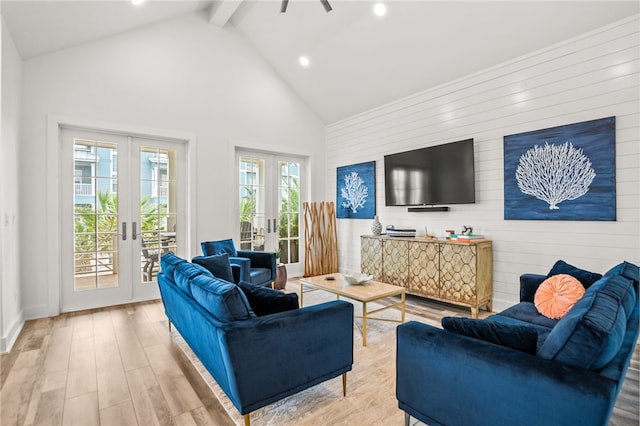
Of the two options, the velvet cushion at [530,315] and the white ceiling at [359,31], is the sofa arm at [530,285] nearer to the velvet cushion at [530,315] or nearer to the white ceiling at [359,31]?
the velvet cushion at [530,315]

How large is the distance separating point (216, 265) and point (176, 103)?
2798 mm

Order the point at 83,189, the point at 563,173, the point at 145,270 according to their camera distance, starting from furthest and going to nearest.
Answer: the point at 145,270 < the point at 83,189 < the point at 563,173

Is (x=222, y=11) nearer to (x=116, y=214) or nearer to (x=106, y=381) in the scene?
(x=116, y=214)

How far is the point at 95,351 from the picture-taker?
293 centimetres

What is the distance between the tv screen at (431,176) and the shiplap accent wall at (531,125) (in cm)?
15

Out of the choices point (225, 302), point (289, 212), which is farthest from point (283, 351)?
point (289, 212)

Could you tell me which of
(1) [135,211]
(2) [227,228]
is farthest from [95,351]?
(2) [227,228]

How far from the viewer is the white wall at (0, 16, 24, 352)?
9.55 feet

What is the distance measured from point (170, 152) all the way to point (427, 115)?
372 cm

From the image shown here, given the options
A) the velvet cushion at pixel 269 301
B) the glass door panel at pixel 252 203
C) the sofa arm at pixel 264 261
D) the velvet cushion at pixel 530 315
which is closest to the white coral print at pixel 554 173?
the velvet cushion at pixel 530 315

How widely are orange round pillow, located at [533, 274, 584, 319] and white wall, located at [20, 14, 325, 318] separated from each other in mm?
4092

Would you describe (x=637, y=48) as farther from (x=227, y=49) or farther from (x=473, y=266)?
(x=227, y=49)

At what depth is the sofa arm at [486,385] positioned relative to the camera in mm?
1246

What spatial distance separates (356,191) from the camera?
574 centimetres
